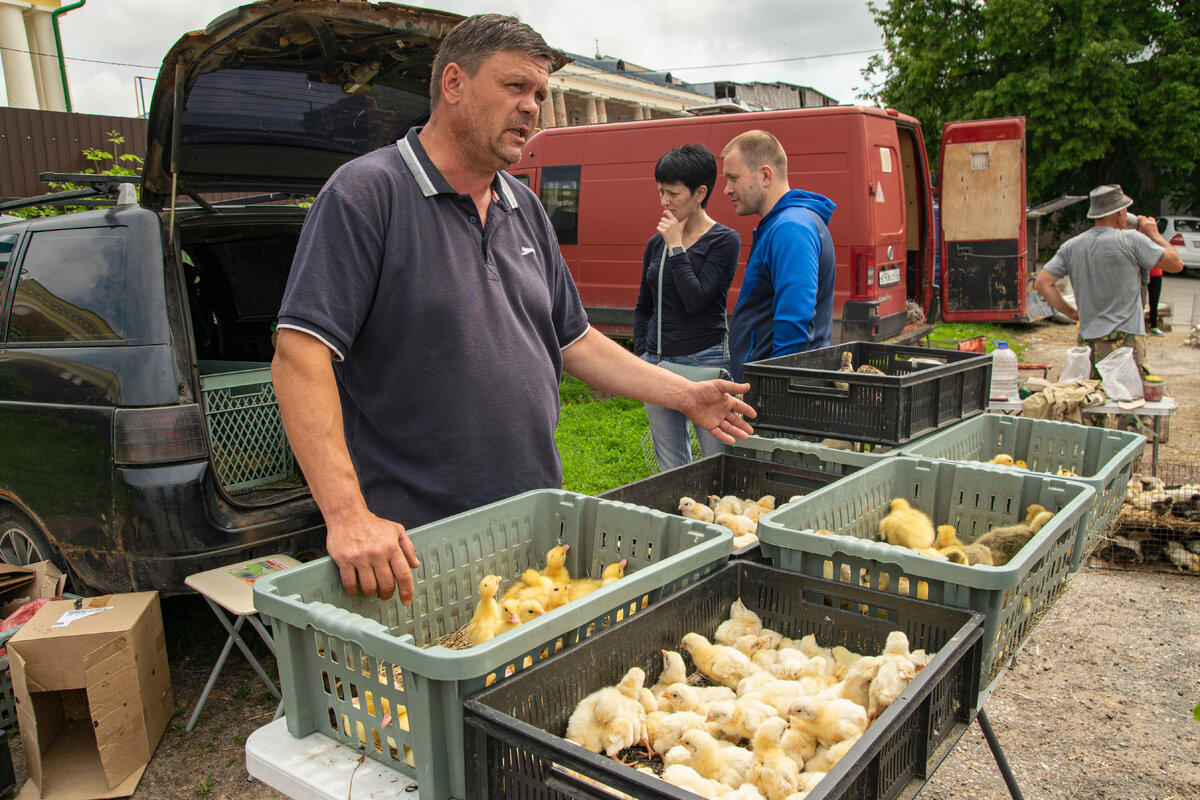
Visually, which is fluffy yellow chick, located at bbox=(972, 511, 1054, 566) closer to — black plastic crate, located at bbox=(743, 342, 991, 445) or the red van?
black plastic crate, located at bbox=(743, 342, 991, 445)

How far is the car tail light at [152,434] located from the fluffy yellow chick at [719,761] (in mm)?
2452

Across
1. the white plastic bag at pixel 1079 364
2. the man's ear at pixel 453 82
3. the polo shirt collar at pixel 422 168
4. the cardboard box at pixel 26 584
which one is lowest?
the cardboard box at pixel 26 584

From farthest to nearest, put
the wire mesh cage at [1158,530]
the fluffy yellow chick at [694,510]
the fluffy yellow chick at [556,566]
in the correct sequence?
the wire mesh cage at [1158,530]
the fluffy yellow chick at [694,510]
the fluffy yellow chick at [556,566]

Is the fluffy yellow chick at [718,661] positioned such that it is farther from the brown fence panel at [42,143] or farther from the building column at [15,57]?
the building column at [15,57]

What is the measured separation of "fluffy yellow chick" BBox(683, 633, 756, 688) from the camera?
191 cm

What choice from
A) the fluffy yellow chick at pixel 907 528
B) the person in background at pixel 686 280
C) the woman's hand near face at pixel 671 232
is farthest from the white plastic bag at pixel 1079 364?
the fluffy yellow chick at pixel 907 528

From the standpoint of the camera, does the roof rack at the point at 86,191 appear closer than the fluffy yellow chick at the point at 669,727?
No

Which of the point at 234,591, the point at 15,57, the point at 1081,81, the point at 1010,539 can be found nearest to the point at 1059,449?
the point at 1010,539

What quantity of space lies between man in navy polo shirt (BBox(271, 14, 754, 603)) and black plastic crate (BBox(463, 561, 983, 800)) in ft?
1.37

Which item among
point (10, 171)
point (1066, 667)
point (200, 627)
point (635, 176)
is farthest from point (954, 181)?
point (10, 171)

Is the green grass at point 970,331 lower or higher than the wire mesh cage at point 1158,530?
higher

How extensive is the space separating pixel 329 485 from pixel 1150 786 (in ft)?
10.6

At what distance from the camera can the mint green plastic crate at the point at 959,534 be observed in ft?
6.12

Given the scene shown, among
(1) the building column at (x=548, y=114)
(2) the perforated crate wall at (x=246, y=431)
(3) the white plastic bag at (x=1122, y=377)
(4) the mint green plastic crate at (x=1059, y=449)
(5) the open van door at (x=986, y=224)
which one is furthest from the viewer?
(1) the building column at (x=548, y=114)
